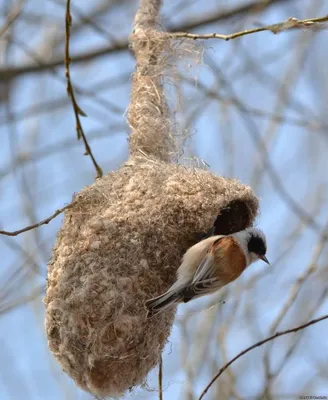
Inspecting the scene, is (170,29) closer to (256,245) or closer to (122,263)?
(256,245)

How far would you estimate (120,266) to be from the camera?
256 centimetres

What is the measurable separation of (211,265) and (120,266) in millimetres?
446

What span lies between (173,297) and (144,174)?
59 cm

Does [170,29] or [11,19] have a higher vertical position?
[170,29]

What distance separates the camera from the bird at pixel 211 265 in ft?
8.32

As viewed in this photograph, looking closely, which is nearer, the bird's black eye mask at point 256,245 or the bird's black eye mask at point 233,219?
the bird's black eye mask at point 256,245

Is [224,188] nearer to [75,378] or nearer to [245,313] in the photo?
[75,378]

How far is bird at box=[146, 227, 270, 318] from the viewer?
8.32 feet

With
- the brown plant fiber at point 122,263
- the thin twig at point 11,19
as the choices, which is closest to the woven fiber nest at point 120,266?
the brown plant fiber at point 122,263

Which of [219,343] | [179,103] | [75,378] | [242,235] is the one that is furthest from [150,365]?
[179,103]

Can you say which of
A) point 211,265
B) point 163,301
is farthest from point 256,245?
point 163,301

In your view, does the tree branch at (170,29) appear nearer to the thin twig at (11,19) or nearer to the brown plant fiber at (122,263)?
the thin twig at (11,19)

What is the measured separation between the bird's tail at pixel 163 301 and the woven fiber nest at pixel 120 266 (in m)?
0.03

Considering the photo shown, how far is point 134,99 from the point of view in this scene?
3.39m
